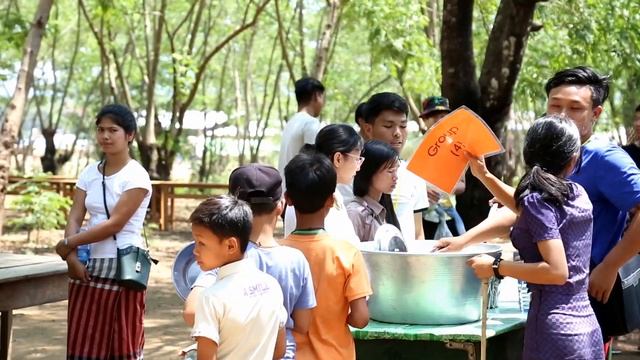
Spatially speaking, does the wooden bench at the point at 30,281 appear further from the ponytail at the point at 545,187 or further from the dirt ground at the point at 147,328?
the ponytail at the point at 545,187

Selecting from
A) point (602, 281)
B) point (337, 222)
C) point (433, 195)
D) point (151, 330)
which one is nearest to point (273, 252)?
point (337, 222)

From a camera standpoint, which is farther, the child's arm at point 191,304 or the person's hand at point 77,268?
the person's hand at point 77,268

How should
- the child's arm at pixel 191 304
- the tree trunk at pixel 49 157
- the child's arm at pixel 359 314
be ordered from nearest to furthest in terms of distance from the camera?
the child's arm at pixel 191 304 → the child's arm at pixel 359 314 → the tree trunk at pixel 49 157

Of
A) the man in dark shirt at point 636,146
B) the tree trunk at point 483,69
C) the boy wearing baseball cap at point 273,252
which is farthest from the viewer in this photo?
the tree trunk at point 483,69

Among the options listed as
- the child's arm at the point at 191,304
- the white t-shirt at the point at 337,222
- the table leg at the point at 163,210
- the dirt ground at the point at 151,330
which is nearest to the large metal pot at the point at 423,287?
the white t-shirt at the point at 337,222

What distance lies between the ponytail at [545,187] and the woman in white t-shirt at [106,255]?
201cm

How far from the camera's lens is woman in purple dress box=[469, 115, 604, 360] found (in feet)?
9.28

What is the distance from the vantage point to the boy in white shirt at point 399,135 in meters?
4.39

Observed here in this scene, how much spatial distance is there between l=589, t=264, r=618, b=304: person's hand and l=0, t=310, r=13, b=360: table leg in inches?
117

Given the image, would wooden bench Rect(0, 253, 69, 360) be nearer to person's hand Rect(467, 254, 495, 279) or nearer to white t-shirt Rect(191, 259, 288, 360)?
white t-shirt Rect(191, 259, 288, 360)

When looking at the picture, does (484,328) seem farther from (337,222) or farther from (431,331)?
(337,222)

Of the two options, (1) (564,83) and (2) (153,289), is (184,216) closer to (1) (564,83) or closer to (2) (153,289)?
(2) (153,289)

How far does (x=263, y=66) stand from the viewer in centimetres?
2844

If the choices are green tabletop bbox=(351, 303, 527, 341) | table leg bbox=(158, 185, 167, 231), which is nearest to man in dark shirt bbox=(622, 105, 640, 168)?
green tabletop bbox=(351, 303, 527, 341)
